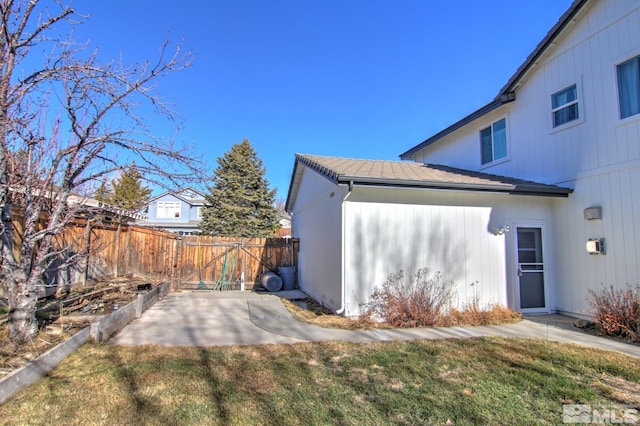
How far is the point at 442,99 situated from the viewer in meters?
16.4

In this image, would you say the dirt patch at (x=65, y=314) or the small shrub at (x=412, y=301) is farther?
the small shrub at (x=412, y=301)

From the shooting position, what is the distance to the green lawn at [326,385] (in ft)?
10.3

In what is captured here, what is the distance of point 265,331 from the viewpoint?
6305 millimetres

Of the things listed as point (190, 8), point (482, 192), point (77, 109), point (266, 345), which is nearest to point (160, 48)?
point (77, 109)

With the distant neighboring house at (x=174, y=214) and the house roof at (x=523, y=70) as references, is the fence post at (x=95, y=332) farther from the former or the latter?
the distant neighboring house at (x=174, y=214)

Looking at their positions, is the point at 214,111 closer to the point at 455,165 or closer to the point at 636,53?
the point at 455,165

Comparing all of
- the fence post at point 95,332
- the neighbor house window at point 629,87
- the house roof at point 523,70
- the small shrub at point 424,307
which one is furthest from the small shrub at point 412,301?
the house roof at point 523,70

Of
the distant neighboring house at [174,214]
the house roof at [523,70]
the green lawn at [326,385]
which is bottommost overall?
the green lawn at [326,385]

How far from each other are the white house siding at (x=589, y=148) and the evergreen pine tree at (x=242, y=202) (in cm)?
1961

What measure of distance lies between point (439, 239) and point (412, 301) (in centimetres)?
156

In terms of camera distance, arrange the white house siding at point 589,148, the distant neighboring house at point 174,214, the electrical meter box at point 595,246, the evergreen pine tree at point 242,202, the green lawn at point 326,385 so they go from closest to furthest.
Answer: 1. the green lawn at point 326,385
2. the white house siding at point 589,148
3. the electrical meter box at point 595,246
4. the evergreen pine tree at point 242,202
5. the distant neighboring house at point 174,214

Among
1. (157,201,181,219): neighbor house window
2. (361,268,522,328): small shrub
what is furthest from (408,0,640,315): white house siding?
(157,201,181,219): neighbor house window

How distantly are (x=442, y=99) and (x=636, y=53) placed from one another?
10.2 meters

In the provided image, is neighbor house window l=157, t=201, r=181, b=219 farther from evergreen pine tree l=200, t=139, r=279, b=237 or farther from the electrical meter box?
the electrical meter box
